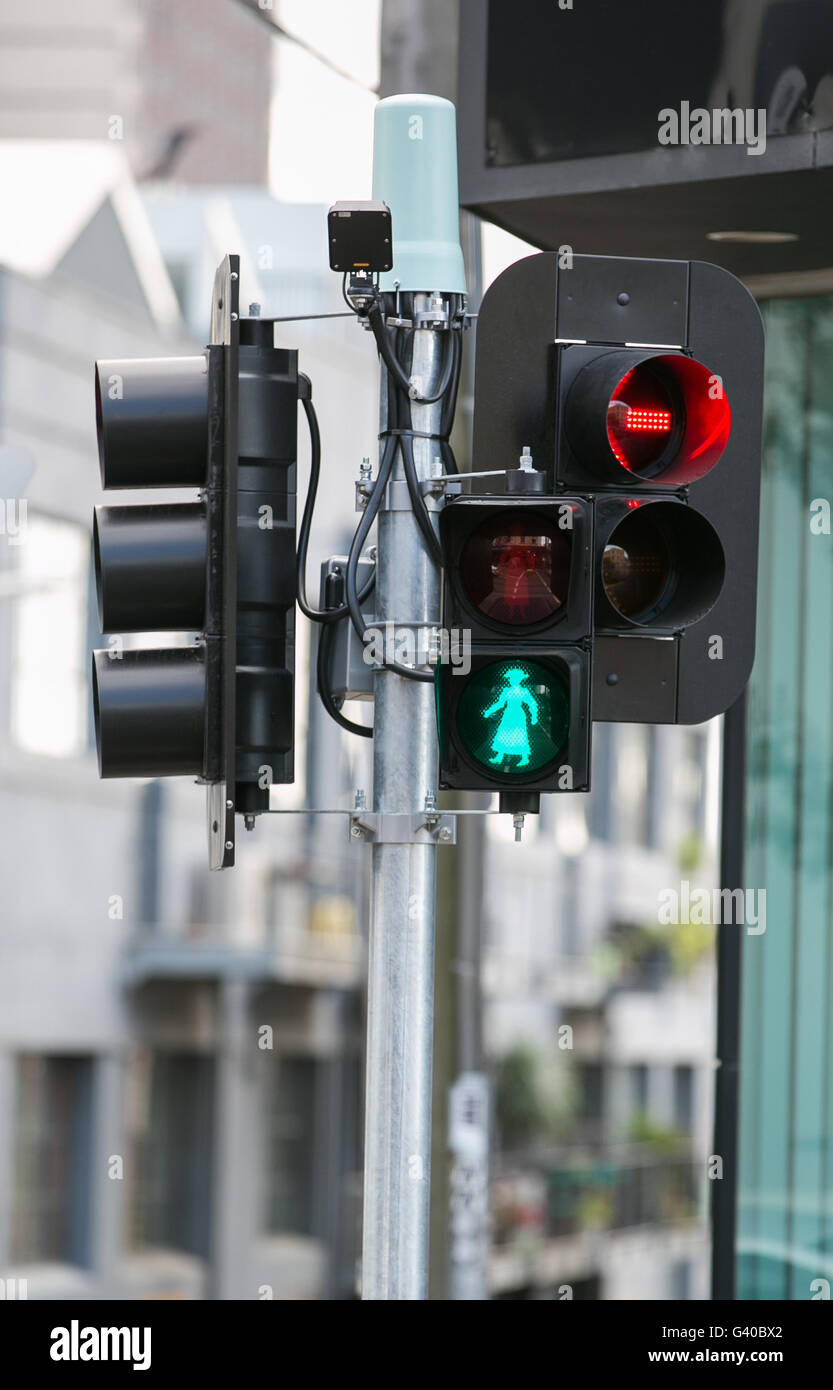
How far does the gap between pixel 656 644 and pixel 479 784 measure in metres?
0.56

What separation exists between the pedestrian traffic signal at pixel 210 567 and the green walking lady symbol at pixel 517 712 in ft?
1.49

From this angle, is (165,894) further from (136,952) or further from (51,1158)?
(51,1158)

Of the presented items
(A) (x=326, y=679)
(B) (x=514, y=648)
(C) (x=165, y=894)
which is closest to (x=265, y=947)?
(C) (x=165, y=894)

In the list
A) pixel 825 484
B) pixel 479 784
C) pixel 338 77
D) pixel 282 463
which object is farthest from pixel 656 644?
pixel 338 77

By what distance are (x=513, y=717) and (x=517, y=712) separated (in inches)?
0.5

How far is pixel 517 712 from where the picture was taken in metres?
3.96

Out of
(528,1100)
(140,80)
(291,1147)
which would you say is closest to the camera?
(140,80)

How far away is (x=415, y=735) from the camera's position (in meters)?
4.05

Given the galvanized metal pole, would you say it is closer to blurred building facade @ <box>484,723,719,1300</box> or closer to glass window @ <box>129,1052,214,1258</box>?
glass window @ <box>129,1052,214,1258</box>

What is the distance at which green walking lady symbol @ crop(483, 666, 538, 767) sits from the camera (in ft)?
13.0

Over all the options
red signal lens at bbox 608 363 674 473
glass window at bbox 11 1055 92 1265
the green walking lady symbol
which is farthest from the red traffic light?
glass window at bbox 11 1055 92 1265

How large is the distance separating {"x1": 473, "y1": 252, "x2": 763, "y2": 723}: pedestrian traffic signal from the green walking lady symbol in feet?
0.94

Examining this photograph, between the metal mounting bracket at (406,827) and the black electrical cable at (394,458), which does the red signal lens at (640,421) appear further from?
the metal mounting bracket at (406,827)

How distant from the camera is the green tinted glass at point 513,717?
395cm
